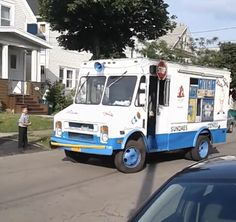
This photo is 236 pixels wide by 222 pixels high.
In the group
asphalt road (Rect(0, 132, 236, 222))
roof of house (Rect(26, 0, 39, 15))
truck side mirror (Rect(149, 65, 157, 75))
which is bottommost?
asphalt road (Rect(0, 132, 236, 222))

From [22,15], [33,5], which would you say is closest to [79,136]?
[22,15]

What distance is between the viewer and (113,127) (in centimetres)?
1220

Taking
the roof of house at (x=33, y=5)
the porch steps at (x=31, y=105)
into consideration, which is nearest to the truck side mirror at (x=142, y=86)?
the porch steps at (x=31, y=105)

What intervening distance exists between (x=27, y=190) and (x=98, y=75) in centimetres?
470

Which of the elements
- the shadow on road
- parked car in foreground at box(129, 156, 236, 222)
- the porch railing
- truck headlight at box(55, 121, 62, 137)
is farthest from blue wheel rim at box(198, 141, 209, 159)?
the porch railing

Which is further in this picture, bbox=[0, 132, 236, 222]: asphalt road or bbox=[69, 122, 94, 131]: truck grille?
bbox=[69, 122, 94, 131]: truck grille

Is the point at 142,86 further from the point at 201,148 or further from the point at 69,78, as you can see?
the point at 69,78

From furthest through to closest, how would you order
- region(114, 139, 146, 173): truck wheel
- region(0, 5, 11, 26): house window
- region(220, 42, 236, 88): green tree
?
region(220, 42, 236, 88): green tree → region(0, 5, 11, 26): house window → region(114, 139, 146, 173): truck wheel

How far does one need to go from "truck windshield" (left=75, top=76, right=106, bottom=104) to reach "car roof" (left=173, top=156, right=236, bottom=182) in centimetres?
944

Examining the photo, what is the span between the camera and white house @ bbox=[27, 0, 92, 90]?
3819 cm

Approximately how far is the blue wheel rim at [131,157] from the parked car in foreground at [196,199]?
Answer: 8.73m

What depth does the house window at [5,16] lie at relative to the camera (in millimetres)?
33875

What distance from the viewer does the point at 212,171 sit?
3.77 metres

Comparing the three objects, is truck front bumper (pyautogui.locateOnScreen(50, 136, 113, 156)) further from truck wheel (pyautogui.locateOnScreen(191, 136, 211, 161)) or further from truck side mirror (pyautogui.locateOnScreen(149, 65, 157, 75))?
truck wheel (pyautogui.locateOnScreen(191, 136, 211, 161))
